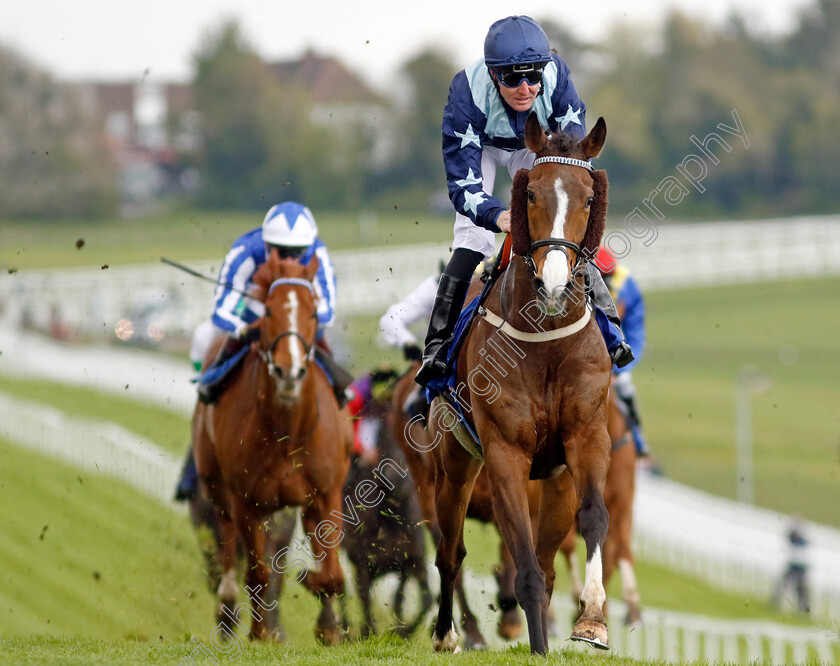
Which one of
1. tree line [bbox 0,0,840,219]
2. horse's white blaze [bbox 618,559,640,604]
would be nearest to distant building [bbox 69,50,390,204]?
tree line [bbox 0,0,840,219]

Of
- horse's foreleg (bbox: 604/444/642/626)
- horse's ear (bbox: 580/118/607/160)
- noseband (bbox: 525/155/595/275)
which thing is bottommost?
horse's foreleg (bbox: 604/444/642/626)

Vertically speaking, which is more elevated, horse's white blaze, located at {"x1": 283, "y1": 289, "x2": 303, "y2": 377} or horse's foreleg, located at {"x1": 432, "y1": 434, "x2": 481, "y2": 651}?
horse's white blaze, located at {"x1": 283, "y1": 289, "x2": 303, "y2": 377}

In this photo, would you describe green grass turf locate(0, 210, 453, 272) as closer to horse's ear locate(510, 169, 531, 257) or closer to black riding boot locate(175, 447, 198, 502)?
black riding boot locate(175, 447, 198, 502)

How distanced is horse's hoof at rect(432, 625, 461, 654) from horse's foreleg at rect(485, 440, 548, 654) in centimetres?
110

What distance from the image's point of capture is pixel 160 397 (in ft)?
72.3

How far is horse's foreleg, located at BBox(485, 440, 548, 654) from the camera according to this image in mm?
5359

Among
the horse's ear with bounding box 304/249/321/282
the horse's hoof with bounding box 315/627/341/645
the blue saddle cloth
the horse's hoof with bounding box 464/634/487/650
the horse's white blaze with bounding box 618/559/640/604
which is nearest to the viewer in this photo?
the horse's hoof with bounding box 315/627/341/645

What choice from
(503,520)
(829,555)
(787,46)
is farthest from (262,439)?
(787,46)

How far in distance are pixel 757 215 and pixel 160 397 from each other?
40.2 meters

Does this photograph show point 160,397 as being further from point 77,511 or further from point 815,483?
point 815,483

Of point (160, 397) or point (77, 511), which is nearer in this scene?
point (77, 511)

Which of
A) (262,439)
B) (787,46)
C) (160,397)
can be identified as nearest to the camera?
(262,439)

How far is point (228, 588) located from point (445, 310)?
9.04ft

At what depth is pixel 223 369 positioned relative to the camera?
8195 millimetres
